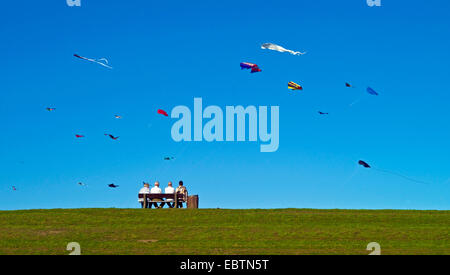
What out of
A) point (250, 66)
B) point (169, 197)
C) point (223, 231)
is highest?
point (250, 66)

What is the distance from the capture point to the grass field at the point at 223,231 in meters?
21.9

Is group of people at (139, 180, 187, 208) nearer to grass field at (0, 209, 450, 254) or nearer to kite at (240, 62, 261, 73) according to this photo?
grass field at (0, 209, 450, 254)

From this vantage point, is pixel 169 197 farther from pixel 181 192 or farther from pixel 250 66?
pixel 250 66

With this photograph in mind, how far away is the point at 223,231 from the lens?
25.5 meters

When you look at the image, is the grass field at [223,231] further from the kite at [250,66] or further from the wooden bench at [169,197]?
the kite at [250,66]

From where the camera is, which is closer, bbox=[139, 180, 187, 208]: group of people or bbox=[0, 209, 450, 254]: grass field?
bbox=[0, 209, 450, 254]: grass field

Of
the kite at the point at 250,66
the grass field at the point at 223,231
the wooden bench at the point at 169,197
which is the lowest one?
the grass field at the point at 223,231

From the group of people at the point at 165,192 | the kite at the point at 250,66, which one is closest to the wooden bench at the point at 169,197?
the group of people at the point at 165,192

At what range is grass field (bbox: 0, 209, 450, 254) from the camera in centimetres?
2188

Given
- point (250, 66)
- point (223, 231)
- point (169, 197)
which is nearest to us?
point (223, 231)

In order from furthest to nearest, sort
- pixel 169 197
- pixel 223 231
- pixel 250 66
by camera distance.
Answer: pixel 169 197, pixel 250 66, pixel 223 231

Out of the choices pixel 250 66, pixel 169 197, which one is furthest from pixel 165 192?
pixel 250 66

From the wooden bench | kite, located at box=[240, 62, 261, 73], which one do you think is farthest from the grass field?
kite, located at box=[240, 62, 261, 73]
